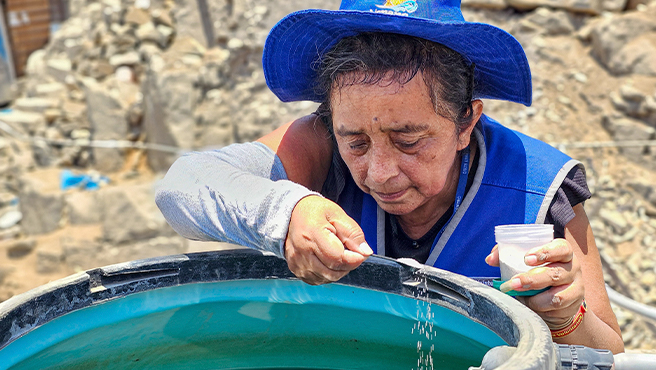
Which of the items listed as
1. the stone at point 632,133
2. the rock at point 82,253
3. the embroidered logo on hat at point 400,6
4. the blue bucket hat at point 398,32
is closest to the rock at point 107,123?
the rock at point 82,253

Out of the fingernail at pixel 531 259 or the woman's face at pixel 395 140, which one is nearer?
the fingernail at pixel 531 259

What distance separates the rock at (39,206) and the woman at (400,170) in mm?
4719

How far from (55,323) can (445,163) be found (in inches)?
37.2

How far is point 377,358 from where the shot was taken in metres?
1.48

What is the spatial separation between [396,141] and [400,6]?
0.99 ft

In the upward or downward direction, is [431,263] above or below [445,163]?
below

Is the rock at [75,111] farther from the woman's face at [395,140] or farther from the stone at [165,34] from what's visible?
the woman's face at [395,140]

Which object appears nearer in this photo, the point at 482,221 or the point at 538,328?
the point at 538,328

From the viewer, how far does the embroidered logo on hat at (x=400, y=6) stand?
4.52ft

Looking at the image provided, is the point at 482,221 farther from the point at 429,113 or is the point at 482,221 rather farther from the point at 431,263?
the point at 429,113

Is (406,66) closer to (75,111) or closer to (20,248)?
(20,248)

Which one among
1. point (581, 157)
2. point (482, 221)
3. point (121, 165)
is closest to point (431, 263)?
point (482, 221)

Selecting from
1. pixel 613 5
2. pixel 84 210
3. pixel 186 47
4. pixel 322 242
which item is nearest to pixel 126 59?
pixel 186 47

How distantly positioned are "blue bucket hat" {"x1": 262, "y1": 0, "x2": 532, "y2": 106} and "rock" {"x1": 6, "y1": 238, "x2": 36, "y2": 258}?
187 inches
